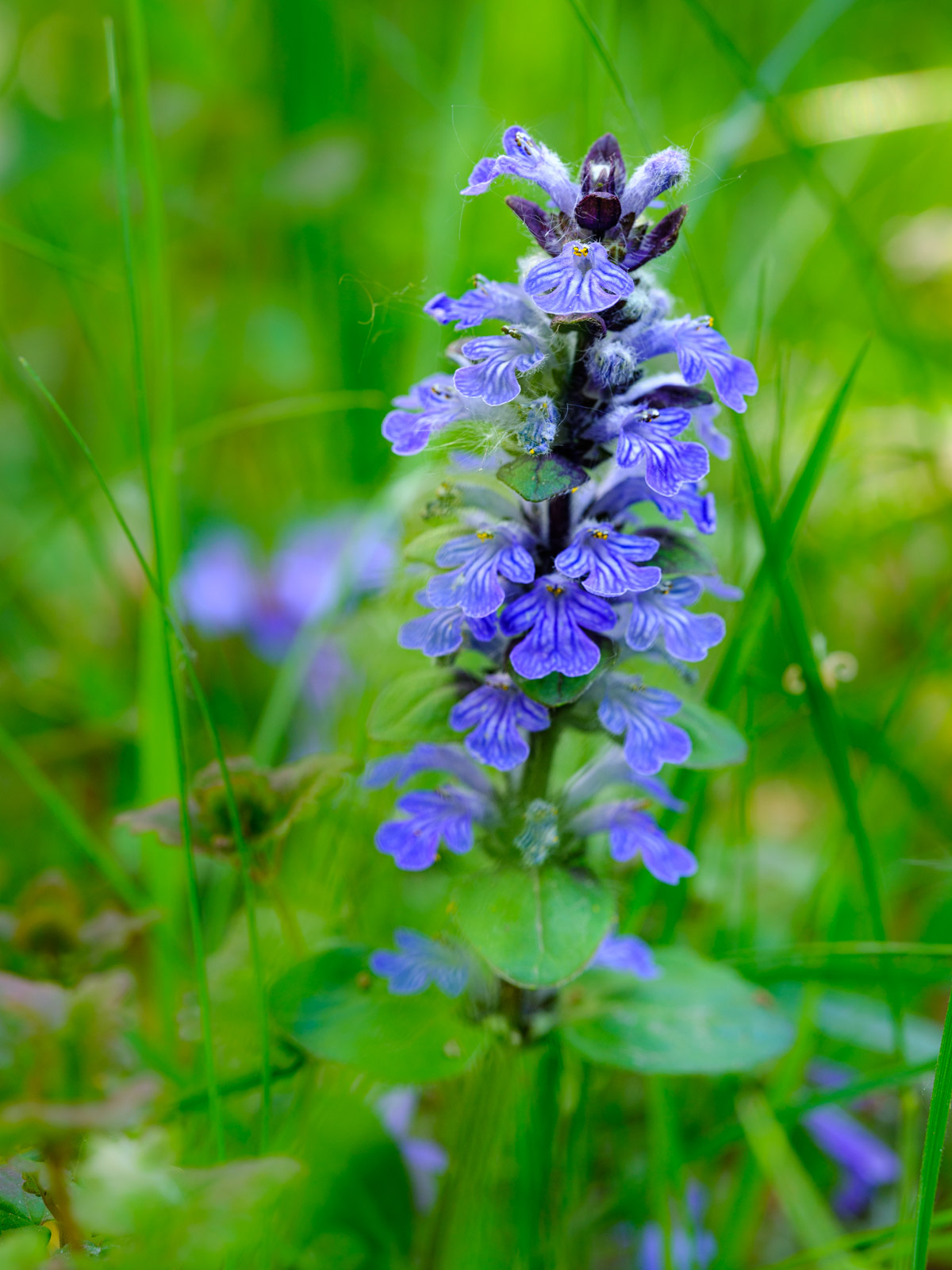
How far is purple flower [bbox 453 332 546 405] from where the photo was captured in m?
0.81

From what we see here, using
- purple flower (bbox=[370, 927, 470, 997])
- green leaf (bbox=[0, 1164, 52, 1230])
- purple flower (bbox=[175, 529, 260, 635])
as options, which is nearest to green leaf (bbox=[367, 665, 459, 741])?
purple flower (bbox=[370, 927, 470, 997])

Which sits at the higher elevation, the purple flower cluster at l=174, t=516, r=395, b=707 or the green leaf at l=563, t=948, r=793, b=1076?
the purple flower cluster at l=174, t=516, r=395, b=707

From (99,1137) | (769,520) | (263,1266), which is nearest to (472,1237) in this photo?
(263,1266)

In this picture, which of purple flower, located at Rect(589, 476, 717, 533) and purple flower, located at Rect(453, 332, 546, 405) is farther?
purple flower, located at Rect(589, 476, 717, 533)

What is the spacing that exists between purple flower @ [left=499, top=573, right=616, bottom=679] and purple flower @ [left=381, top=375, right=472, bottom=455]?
0.17m

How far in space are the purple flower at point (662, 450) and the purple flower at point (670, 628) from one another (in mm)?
126

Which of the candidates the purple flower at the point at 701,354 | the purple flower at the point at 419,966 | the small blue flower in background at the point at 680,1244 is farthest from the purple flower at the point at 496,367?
the small blue flower in background at the point at 680,1244

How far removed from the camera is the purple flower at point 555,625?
0.81m

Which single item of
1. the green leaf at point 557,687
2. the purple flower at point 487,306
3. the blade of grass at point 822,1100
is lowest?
the blade of grass at point 822,1100

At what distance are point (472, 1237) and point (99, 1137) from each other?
357 millimetres

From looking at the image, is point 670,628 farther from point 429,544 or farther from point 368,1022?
point 368,1022

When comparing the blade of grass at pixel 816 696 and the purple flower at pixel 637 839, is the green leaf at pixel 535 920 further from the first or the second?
the blade of grass at pixel 816 696

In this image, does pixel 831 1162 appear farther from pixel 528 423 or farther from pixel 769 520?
pixel 528 423

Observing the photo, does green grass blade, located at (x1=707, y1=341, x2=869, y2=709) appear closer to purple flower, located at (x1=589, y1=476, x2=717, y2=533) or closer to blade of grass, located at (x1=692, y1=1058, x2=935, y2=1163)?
purple flower, located at (x1=589, y1=476, x2=717, y2=533)
